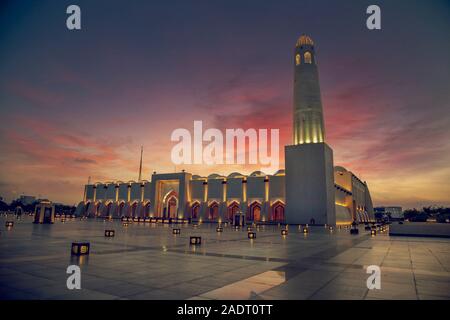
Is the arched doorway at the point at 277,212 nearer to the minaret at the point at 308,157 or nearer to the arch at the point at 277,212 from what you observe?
the arch at the point at 277,212

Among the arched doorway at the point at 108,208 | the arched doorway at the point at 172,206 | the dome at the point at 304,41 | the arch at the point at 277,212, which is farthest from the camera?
the arched doorway at the point at 108,208

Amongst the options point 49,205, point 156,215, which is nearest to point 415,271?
point 49,205

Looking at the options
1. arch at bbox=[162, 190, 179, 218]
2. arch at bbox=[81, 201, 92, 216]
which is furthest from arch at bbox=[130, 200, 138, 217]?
arch at bbox=[81, 201, 92, 216]

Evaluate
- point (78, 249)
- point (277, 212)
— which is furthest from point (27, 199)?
point (78, 249)

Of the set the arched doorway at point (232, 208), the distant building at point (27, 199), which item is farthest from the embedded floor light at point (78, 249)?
the distant building at point (27, 199)

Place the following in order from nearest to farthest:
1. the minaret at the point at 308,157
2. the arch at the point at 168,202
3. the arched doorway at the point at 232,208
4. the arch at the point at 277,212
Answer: the minaret at the point at 308,157 → the arch at the point at 277,212 → the arched doorway at the point at 232,208 → the arch at the point at 168,202

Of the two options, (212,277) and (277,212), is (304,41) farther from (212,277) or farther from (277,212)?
(212,277)

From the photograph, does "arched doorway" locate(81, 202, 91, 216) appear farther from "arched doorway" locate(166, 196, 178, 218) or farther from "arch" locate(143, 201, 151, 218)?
"arched doorway" locate(166, 196, 178, 218)

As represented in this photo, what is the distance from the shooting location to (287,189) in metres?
53.0

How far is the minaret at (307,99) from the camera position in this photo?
5531cm

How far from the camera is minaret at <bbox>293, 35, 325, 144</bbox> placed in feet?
181

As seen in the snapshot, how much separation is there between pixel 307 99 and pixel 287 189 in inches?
744

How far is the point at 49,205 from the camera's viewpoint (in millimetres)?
32375
